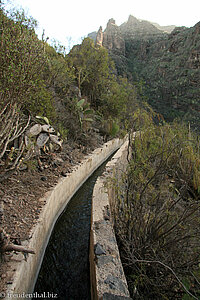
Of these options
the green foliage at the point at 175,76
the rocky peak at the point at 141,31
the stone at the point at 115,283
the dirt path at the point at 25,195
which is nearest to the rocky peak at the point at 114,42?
the green foliage at the point at 175,76

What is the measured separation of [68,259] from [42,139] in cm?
329

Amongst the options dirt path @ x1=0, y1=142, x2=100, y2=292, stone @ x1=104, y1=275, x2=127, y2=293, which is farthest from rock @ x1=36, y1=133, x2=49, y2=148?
stone @ x1=104, y1=275, x2=127, y2=293

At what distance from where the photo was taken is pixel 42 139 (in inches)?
206

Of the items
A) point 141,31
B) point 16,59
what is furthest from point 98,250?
point 141,31

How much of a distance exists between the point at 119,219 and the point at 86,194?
8.78ft

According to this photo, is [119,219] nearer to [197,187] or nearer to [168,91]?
[197,187]

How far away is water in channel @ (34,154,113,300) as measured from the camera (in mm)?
2612

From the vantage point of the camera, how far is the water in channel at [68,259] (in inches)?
103

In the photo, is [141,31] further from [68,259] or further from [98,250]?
[98,250]

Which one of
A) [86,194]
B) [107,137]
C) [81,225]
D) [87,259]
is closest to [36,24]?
[86,194]

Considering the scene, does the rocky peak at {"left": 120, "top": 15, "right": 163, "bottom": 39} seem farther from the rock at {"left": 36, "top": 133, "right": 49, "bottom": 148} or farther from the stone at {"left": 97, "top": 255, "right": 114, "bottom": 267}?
the stone at {"left": 97, "top": 255, "right": 114, "bottom": 267}

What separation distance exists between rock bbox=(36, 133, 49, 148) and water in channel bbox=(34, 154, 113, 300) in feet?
6.49

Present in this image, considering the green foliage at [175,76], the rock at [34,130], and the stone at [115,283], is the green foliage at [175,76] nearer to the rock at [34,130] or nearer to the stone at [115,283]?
the rock at [34,130]

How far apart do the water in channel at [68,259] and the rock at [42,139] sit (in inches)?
77.9
